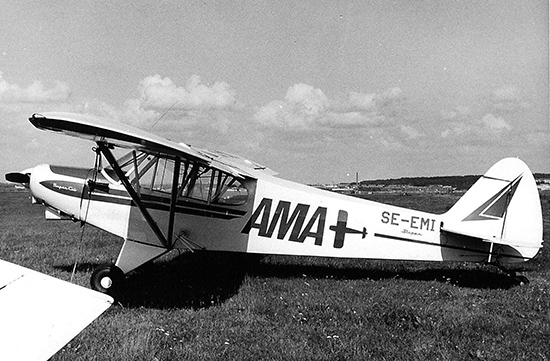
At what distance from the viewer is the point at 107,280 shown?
6371 mm

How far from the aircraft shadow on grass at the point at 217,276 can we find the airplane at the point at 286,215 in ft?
1.72

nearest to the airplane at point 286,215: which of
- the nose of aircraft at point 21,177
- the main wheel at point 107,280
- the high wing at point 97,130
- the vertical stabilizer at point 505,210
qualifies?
the vertical stabilizer at point 505,210

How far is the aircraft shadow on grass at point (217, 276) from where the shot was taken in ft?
20.4

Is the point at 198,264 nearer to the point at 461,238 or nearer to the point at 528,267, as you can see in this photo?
the point at 461,238

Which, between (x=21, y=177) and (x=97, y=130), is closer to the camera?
(x=97, y=130)

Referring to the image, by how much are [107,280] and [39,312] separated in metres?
5.14

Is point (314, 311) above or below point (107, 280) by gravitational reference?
above

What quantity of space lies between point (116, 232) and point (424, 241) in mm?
4806

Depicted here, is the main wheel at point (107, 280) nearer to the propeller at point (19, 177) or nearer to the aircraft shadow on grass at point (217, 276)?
the aircraft shadow on grass at point (217, 276)

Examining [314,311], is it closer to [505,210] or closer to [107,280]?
[107,280]

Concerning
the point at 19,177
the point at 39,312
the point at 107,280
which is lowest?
the point at 107,280

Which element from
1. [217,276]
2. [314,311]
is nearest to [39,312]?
[314,311]

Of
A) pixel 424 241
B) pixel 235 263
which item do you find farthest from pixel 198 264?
pixel 424 241

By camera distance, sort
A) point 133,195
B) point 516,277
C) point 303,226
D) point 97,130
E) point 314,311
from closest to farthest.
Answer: point 97,130 < point 314,311 < point 133,195 < point 303,226 < point 516,277
